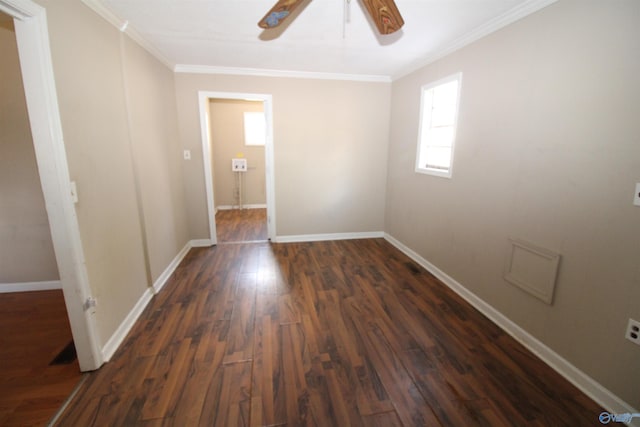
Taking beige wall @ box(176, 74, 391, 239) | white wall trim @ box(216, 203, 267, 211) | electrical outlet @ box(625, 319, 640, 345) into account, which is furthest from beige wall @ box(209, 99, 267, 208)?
electrical outlet @ box(625, 319, 640, 345)

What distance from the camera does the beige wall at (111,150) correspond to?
1.69 m

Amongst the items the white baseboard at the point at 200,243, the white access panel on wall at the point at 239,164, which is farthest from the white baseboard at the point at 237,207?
the white baseboard at the point at 200,243

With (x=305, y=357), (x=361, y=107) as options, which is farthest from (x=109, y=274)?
(x=361, y=107)

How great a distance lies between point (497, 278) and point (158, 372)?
8.70ft

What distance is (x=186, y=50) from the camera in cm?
302

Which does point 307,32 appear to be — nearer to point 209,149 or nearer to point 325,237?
point 209,149

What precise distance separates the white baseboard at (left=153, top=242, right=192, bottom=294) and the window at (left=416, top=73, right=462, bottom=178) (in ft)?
10.5

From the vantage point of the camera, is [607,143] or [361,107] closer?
[607,143]

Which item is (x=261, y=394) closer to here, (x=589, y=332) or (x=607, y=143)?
(x=589, y=332)

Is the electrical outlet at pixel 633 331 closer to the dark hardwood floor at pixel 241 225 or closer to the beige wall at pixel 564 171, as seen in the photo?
the beige wall at pixel 564 171

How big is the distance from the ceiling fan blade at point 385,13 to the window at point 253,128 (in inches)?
184

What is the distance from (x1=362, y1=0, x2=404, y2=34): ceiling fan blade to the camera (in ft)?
4.95

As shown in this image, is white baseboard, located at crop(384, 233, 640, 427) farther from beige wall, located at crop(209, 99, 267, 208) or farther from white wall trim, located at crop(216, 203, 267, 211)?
beige wall, located at crop(209, 99, 267, 208)

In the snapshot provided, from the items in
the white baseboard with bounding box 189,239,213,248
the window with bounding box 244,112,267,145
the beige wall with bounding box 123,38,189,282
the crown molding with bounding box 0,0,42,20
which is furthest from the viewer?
the window with bounding box 244,112,267,145
